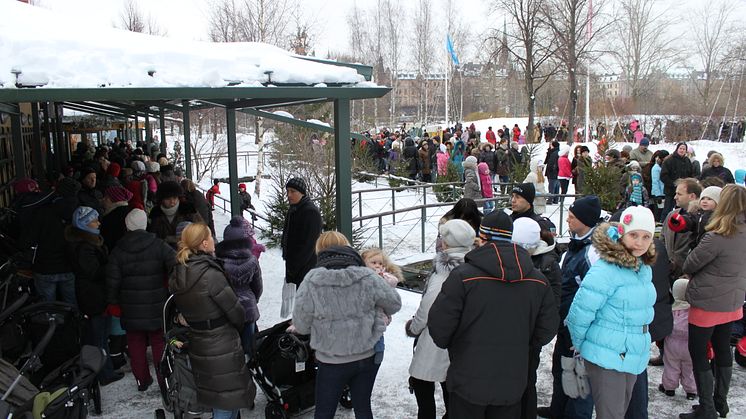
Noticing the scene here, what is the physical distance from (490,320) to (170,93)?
2.77 meters

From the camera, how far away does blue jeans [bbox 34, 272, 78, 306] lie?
477 centimetres

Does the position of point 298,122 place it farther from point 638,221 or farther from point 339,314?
point 638,221

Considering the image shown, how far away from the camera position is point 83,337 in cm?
452

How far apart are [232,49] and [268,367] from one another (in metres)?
2.97

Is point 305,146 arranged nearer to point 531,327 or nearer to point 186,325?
point 186,325

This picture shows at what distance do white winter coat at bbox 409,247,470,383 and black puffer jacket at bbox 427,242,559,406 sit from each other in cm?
49

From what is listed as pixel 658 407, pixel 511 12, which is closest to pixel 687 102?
pixel 511 12

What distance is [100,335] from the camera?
189 inches

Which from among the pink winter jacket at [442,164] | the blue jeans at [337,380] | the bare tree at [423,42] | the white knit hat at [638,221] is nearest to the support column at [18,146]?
the blue jeans at [337,380]

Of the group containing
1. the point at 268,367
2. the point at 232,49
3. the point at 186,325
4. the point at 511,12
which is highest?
the point at 511,12

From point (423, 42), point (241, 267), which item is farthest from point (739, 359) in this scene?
point (423, 42)

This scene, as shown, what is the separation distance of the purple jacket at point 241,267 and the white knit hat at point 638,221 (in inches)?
99.6

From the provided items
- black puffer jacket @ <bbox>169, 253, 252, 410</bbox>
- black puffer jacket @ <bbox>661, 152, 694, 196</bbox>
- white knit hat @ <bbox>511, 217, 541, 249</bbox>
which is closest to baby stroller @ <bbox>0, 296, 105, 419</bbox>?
black puffer jacket @ <bbox>169, 253, 252, 410</bbox>

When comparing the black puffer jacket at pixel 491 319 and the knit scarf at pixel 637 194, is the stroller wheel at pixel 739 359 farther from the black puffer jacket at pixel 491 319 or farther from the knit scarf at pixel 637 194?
the knit scarf at pixel 637 194
